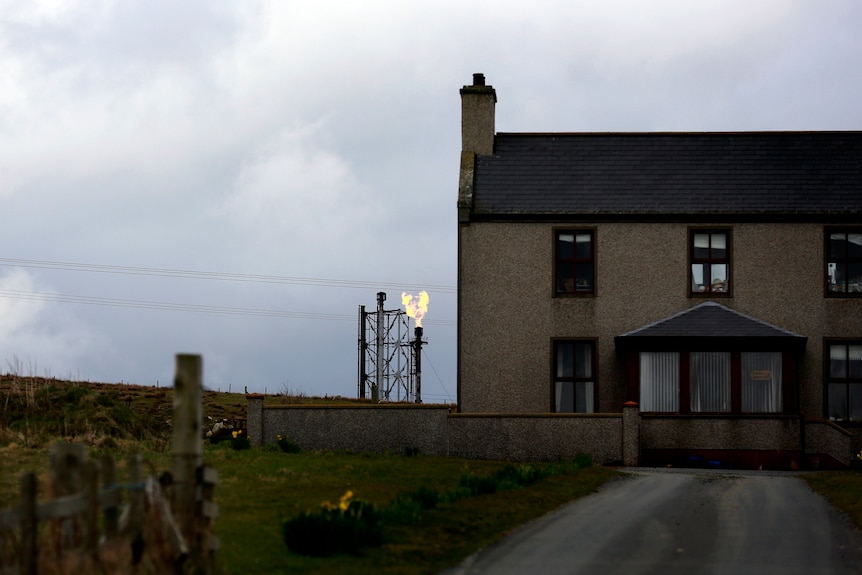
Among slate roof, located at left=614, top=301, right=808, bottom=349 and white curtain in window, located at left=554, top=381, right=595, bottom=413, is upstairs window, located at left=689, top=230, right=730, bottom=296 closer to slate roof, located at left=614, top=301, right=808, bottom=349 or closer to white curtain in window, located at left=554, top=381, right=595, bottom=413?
slate roof, located at left=614, top=301, right=808, bottom=349

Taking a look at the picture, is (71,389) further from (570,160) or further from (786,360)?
(786,360)

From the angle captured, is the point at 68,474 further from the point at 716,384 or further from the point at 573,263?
the point at 573,263

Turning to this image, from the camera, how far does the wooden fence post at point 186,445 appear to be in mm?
10742

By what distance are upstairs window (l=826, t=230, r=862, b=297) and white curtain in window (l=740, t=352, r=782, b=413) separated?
3.53 meters

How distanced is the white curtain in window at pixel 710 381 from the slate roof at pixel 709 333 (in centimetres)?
43

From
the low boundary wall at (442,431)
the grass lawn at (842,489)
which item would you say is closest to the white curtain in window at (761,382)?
the grass lawn at (842,489)

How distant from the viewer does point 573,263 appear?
32.6m

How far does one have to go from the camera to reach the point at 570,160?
34.6 metres

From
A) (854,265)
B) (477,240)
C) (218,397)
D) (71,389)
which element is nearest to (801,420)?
(854,265)

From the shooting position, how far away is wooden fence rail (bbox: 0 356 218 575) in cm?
953

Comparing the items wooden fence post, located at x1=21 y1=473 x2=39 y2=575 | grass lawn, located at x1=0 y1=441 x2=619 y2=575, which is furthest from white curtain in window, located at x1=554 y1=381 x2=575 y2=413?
wooden fence post, located at x1=21 y1=473 x2=39 y2=575

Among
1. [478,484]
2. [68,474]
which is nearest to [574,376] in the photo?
[478,484]

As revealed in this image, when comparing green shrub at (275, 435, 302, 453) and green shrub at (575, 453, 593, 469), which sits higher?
green shrub at (275, 435, 302, 453)

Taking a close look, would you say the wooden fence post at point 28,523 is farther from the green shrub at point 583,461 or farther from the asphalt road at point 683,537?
the green shrub at point 583,461
